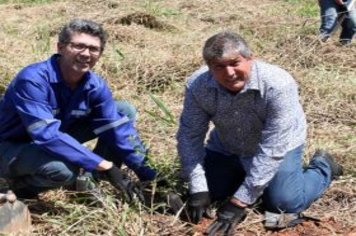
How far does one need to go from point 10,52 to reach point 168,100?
5.75 ft

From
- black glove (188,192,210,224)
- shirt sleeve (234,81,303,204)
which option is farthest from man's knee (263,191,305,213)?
black glove (188,192,210,224)

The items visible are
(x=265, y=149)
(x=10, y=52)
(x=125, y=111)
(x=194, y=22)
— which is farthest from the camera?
(x=194, y=22)

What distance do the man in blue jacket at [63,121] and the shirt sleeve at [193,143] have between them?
0.87 feet

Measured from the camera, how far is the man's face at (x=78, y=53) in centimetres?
302

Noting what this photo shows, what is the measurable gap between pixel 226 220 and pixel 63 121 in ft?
3.05

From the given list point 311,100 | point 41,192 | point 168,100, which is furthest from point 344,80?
point 41,192

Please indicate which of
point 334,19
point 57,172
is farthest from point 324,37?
point 57,172

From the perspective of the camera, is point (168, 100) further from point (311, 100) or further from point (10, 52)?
point (10, 52)

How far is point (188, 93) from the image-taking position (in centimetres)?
306

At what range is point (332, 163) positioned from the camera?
349 cm

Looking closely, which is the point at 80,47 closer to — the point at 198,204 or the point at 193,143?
the point at 193,143

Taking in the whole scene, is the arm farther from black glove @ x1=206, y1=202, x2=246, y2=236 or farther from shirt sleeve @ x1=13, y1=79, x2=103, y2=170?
black glove @ x1=206, y1=202, x2=246, y2=236

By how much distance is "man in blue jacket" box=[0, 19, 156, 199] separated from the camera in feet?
9.82

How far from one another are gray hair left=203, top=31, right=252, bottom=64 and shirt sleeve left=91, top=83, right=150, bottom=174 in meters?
0.70
